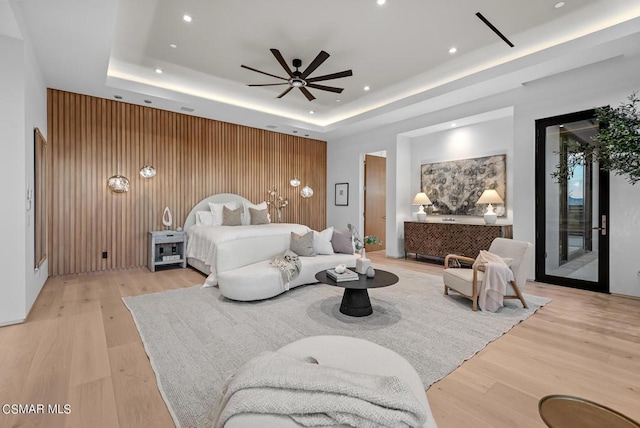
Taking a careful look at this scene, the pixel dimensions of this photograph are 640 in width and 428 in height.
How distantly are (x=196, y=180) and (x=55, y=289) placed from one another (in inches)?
114

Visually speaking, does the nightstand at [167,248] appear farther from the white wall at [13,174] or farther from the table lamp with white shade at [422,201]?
the table lamp with white shade at [422,201]

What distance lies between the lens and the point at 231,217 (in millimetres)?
5832

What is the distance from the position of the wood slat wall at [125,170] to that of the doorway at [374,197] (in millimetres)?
2766

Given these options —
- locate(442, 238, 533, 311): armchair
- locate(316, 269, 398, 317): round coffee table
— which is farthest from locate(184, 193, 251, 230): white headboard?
locate(442, 238, 533, 311): armchair

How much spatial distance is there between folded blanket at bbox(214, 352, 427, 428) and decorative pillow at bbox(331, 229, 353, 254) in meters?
3.67

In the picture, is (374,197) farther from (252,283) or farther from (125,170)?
(125,170)

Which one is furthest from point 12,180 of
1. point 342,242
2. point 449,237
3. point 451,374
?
point 449,237

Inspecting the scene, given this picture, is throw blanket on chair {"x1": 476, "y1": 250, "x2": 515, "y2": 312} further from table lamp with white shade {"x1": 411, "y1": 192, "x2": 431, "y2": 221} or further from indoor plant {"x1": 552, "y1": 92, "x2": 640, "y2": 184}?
table lamp with white shade {"x1": 411, "y1": 192, "x2": 431, "y2": 221}

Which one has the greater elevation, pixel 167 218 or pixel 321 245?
pixel 167 218

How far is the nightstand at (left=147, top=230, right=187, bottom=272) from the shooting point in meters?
5.21

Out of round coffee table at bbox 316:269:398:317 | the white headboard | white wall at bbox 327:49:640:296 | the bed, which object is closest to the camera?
round coffee table at bbox 316:269:398:317

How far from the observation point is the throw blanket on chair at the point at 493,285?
330 cm

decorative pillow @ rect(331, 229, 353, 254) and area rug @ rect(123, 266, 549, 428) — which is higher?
decorative pillow @ rect(331, 229, 353, 254)

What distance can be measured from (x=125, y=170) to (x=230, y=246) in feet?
9.44
